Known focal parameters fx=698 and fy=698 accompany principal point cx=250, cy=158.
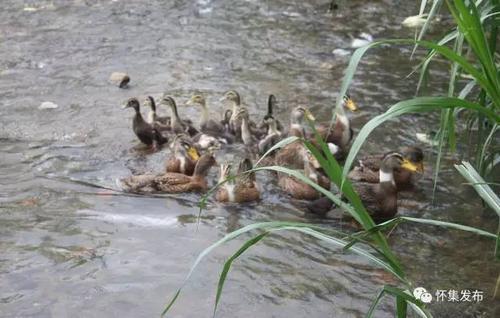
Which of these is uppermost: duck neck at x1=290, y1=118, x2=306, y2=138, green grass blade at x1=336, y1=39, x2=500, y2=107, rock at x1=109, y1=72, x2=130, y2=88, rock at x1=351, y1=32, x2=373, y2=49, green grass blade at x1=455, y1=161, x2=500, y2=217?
green grass blade at x1=336, y1=39, x2=500, y2=107

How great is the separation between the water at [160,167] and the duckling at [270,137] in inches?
15.3

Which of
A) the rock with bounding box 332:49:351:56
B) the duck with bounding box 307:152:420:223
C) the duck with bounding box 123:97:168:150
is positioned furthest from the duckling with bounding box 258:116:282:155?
the rock with bounding box 332:49:351:56

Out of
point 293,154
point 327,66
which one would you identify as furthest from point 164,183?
point 327,66

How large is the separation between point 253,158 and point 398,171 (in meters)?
1.54

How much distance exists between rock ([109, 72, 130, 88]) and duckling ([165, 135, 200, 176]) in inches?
87.7

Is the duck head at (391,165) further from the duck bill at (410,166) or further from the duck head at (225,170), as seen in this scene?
the duck head at (225,170)

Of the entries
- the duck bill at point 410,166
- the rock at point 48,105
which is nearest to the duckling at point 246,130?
the duck bill at point 410,166

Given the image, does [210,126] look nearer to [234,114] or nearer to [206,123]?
[206,123]

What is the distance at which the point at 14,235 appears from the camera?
512 centimetres

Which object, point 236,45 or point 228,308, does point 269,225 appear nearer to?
point 228,308

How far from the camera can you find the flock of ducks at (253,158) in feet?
19.3

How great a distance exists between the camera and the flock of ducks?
5879 mm

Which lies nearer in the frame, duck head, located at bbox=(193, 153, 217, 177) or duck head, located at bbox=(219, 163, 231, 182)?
duck head, located at bbox=(219, 163, 231, 182)

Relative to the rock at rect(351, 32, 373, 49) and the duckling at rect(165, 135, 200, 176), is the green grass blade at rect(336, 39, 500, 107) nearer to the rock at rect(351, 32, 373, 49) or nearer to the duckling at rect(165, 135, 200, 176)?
the duckling at rect(165, 135, 200, 176)
